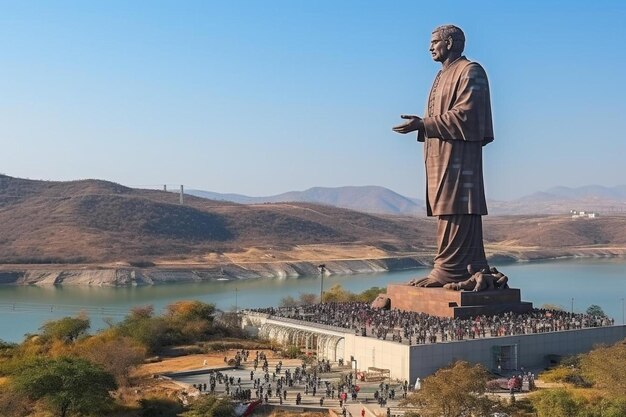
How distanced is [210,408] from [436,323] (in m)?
13.1

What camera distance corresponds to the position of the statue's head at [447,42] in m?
37.7

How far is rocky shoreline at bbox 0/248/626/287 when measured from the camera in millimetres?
87500

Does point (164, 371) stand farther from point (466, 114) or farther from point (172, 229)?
point (172, 229)

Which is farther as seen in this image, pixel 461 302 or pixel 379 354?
pixel 461 302

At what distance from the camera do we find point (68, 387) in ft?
78.4

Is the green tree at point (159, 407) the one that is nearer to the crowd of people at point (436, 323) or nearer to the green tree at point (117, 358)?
the green tree at point (117, 358)

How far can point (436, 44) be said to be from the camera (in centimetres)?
3797

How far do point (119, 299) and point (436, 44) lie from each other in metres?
44.7

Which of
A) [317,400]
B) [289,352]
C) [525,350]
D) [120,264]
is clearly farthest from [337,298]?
[120,264]

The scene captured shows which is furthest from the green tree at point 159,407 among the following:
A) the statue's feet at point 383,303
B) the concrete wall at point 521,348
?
the statue's feet at point 383,303

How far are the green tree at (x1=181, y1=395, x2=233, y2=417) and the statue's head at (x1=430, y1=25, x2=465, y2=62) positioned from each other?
21.1m

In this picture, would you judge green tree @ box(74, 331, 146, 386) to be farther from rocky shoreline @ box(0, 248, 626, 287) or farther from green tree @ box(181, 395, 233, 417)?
rocky shoreline @ box(0, 248, 626, 287)

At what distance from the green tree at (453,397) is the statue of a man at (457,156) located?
15018 millimetres

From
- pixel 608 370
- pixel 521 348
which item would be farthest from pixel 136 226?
pixel 608 370
